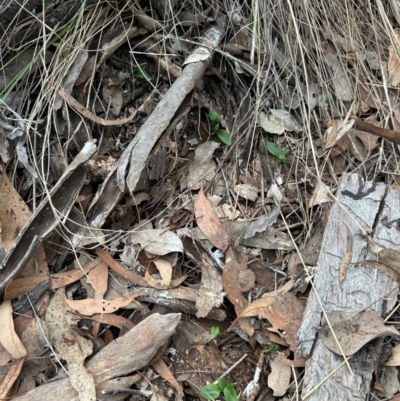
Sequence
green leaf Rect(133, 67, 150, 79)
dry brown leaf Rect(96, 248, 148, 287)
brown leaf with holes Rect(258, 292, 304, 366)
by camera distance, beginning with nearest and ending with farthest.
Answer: brown leaf with holes Rect(258, 292, 304, 366) < dry brown leaf Rect(96, 248, 148, 287) < green leaf Rect(133, 67, 150, 79)

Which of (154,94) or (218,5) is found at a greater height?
(218,5)

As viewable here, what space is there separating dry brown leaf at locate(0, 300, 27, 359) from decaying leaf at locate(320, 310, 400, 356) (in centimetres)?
81

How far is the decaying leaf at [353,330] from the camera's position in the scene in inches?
52.5

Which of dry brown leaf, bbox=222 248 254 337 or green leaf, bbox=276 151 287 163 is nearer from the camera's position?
dry brown leaf, bbox=222 248 254 337

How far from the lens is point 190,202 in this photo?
1.69 m

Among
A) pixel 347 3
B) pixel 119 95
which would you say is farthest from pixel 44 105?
pixel 347 3

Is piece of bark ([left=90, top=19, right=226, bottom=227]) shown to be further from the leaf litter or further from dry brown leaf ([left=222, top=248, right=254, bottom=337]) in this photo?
dry brown leaf ([left=222, top=248, right=254, bottom=337])

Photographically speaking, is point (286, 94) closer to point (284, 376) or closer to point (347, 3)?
point (347, 3)

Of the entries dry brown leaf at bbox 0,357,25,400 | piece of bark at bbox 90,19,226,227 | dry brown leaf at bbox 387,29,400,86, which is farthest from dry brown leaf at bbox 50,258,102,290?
dry brown leaf at bbox 387,29,400,86

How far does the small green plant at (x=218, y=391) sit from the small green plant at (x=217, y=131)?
800 millimetres

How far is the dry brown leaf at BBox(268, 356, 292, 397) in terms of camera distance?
1.40 m

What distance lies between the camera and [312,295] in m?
1.45

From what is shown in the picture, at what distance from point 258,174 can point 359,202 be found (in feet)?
1.21

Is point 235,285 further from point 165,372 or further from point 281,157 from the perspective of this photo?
point 281,157
